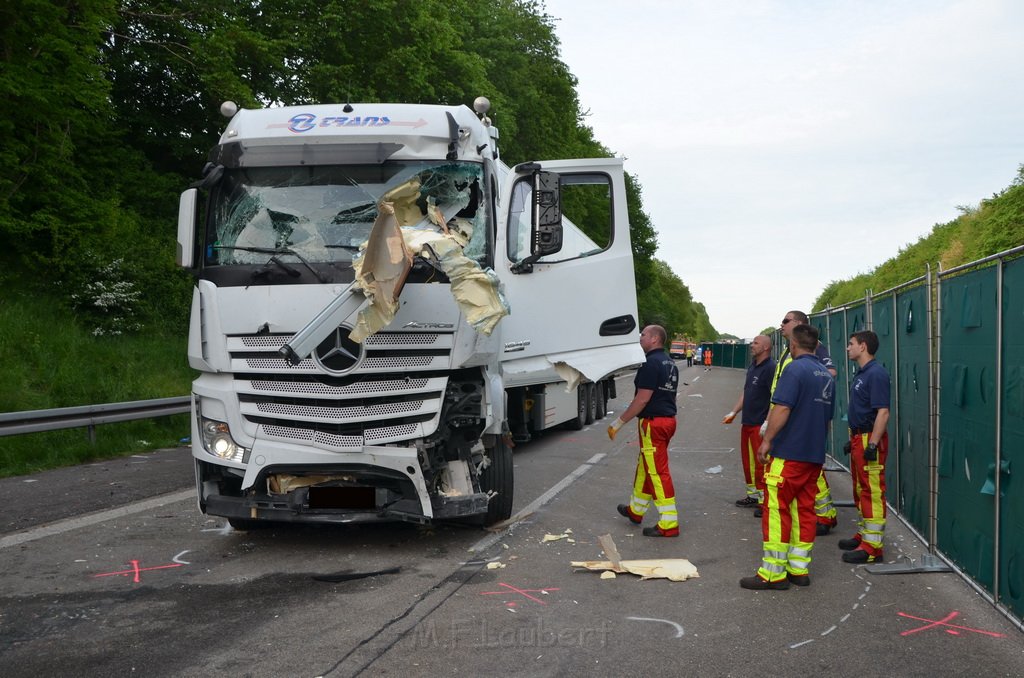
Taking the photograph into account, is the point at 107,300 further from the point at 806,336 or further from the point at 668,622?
the point at 668,622

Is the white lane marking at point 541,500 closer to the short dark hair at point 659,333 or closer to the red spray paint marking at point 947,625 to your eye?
the short dark hair at point 659,333

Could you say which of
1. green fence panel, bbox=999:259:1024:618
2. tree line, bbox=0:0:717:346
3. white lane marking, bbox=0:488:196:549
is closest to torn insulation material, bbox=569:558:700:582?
green fence panel, bbox=999:259:1024:618

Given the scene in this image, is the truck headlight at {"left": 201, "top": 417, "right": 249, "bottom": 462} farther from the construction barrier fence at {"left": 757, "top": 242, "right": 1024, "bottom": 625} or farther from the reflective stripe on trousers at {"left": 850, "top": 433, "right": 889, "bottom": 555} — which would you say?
the construction barrier fence at {"left": 757, "top": 242, "right": 1024, "bottom": 625}

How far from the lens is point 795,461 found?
5.98m

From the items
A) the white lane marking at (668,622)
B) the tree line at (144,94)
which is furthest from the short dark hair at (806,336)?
the tree line at (144,94)

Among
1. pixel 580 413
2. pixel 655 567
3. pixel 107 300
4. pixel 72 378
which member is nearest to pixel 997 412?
pixel 655 567

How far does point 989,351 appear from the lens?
5379 millimetres

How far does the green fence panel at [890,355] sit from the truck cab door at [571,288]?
2.25m

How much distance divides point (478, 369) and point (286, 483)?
61.3 inches

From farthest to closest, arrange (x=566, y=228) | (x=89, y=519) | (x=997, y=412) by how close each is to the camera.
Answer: (x=566, y=228) < (x=89, y=519) < (x=997, y=412)

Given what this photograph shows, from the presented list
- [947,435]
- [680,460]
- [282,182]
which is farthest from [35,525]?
[680,460]

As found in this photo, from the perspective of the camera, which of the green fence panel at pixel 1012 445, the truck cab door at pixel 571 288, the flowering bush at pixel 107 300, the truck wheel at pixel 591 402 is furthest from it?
the flowering bush at pixel 107 300

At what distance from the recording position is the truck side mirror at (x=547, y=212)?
6.85 m

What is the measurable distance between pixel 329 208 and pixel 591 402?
10.6 metres
